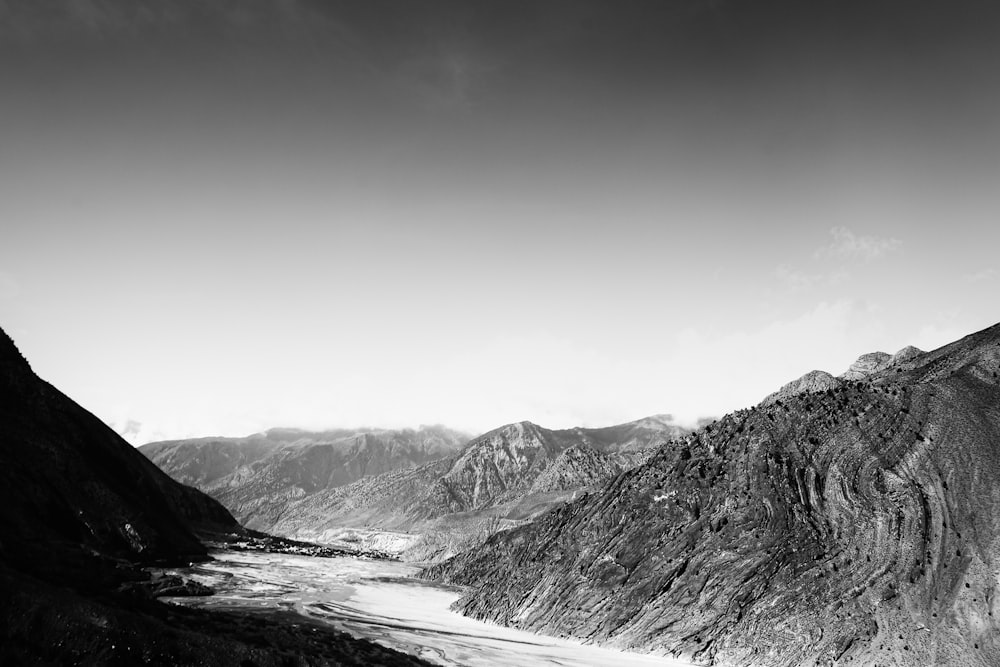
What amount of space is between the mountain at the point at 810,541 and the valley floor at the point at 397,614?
13.4ft

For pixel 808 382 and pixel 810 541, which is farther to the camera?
pixel 808 382

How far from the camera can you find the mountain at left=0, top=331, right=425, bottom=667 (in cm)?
2372

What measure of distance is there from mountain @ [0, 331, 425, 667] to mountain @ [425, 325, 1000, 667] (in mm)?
23884

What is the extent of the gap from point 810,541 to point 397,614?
46.5 metres

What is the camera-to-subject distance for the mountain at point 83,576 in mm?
23719

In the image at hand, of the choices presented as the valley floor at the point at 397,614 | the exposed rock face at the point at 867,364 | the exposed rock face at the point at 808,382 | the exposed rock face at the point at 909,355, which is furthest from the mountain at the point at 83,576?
the exposed rock face at the point at 867,364

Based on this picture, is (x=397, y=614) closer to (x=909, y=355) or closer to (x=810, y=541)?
(x=810, y=541)

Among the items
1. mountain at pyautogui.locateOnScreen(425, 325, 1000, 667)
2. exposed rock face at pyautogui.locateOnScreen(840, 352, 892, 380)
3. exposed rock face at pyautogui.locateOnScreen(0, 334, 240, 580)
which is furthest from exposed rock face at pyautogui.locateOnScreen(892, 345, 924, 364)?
exposed rock face at pyautogui.locateOnScreen(0, 334, 240, 580)

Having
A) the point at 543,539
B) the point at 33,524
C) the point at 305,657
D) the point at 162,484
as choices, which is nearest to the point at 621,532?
the point at 543,539

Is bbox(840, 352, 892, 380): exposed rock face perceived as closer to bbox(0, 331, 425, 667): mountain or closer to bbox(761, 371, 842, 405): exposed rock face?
bbox(761, 371, 842, 405): exposed rock face

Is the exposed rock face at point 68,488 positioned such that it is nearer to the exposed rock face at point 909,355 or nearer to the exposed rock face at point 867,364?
the exposed rock face at point 909,355

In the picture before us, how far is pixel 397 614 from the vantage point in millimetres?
70062

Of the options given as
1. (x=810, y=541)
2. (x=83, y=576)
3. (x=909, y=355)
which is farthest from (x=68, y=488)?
(x=909, y=355)

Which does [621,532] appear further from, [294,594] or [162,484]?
[162,484]
